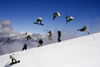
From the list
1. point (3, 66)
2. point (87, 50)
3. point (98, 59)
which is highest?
point (87, 50)

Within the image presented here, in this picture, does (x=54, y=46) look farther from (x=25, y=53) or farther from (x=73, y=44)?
(x=25, y=53)

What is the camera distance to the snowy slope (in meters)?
7.10

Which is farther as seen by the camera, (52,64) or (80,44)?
(80,44)

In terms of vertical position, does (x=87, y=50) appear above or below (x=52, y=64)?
above

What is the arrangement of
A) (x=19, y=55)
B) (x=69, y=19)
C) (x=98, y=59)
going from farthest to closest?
(x=69, y=19)
(x=19, y=55)
(x=98, y=59)

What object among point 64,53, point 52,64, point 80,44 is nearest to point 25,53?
point 52,64

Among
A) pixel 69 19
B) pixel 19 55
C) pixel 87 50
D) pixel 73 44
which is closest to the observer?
pixel 19 55

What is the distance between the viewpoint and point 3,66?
736 centimetres

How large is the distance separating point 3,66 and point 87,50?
851cm

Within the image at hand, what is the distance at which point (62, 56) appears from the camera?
310 inches

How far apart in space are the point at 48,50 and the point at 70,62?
8.33ft

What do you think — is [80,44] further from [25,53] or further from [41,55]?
[25,53]

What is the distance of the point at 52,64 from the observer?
7031 mm

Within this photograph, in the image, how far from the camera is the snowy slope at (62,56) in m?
7.10
